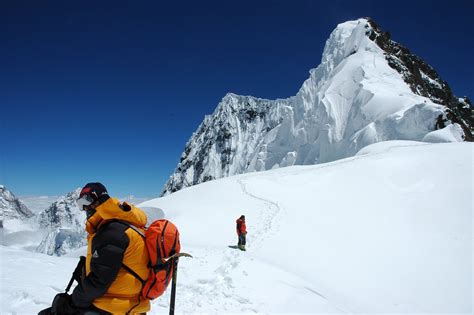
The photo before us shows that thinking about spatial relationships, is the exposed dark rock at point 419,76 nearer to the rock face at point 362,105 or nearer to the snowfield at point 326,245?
the rock face at point 362,105

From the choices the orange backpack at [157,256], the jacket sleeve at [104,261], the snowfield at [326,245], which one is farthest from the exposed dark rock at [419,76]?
the jacket sleeve at [104,261]

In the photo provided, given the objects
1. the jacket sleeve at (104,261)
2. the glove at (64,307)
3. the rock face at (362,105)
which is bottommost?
the glove at (64,307)

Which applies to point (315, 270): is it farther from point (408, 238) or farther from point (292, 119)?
point (292, 119)

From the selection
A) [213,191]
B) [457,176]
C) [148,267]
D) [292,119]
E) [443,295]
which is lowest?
[443,295]

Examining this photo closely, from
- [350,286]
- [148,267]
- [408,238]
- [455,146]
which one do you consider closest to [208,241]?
[350,286]

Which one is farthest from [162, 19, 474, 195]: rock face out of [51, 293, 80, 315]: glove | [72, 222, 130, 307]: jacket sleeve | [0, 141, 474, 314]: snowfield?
[51, 293, 80, 315]: glove

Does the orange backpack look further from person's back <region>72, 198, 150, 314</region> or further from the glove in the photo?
the glove

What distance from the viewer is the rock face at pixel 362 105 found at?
41156 mm

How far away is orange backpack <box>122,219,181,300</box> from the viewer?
9.97ft

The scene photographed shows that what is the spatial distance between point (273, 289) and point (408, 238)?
892cm

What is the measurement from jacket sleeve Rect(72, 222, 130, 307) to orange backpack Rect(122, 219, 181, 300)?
137mm

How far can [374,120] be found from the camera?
149 feet

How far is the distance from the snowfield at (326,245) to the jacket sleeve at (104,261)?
121 inches

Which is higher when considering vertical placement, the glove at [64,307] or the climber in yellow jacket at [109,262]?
the climber in yellow jacket at [109,262]
